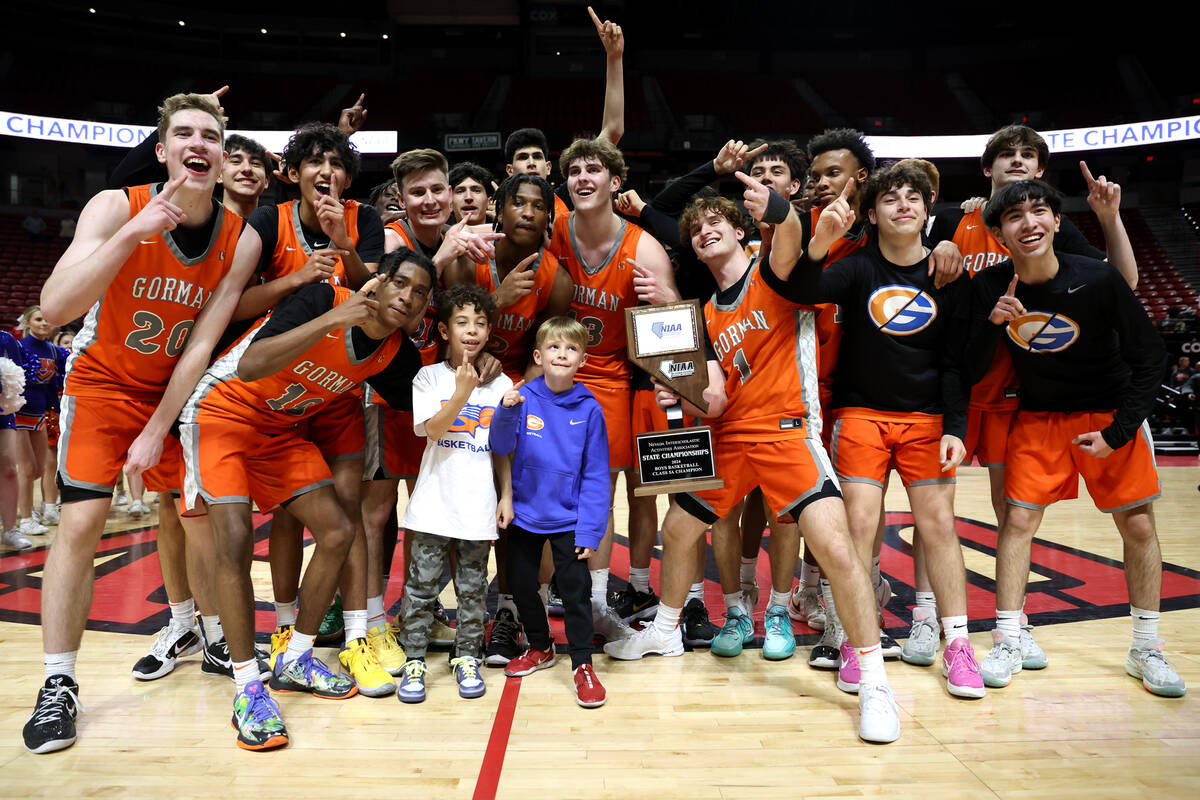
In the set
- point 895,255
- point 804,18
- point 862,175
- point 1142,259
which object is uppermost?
point 804,18

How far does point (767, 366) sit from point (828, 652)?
4.53 feet

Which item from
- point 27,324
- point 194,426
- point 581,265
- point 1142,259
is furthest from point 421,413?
point 1142,259

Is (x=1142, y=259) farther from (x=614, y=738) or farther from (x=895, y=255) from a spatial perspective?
(x=614, y=738)

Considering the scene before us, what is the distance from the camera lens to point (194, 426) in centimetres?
308

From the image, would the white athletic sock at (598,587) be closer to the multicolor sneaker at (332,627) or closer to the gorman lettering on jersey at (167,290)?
the multicolor sneaker at (332,627)

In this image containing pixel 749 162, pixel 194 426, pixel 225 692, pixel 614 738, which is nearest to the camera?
pixel 614 738

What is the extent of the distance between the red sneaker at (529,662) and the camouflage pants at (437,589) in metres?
0.17

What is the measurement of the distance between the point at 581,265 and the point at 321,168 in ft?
4.40

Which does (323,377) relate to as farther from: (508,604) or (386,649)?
(508,604)

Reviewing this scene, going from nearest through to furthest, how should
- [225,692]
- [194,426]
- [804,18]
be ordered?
[194,426] < [225,692] < [804,18]

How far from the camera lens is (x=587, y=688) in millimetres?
3133

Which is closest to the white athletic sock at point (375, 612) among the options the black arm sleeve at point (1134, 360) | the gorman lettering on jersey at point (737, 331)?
the gorman lettering on jersey at point (737, 331)

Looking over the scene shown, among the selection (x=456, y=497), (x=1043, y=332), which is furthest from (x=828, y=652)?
(x=456, y=497)

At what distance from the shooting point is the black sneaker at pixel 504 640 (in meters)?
3.56
